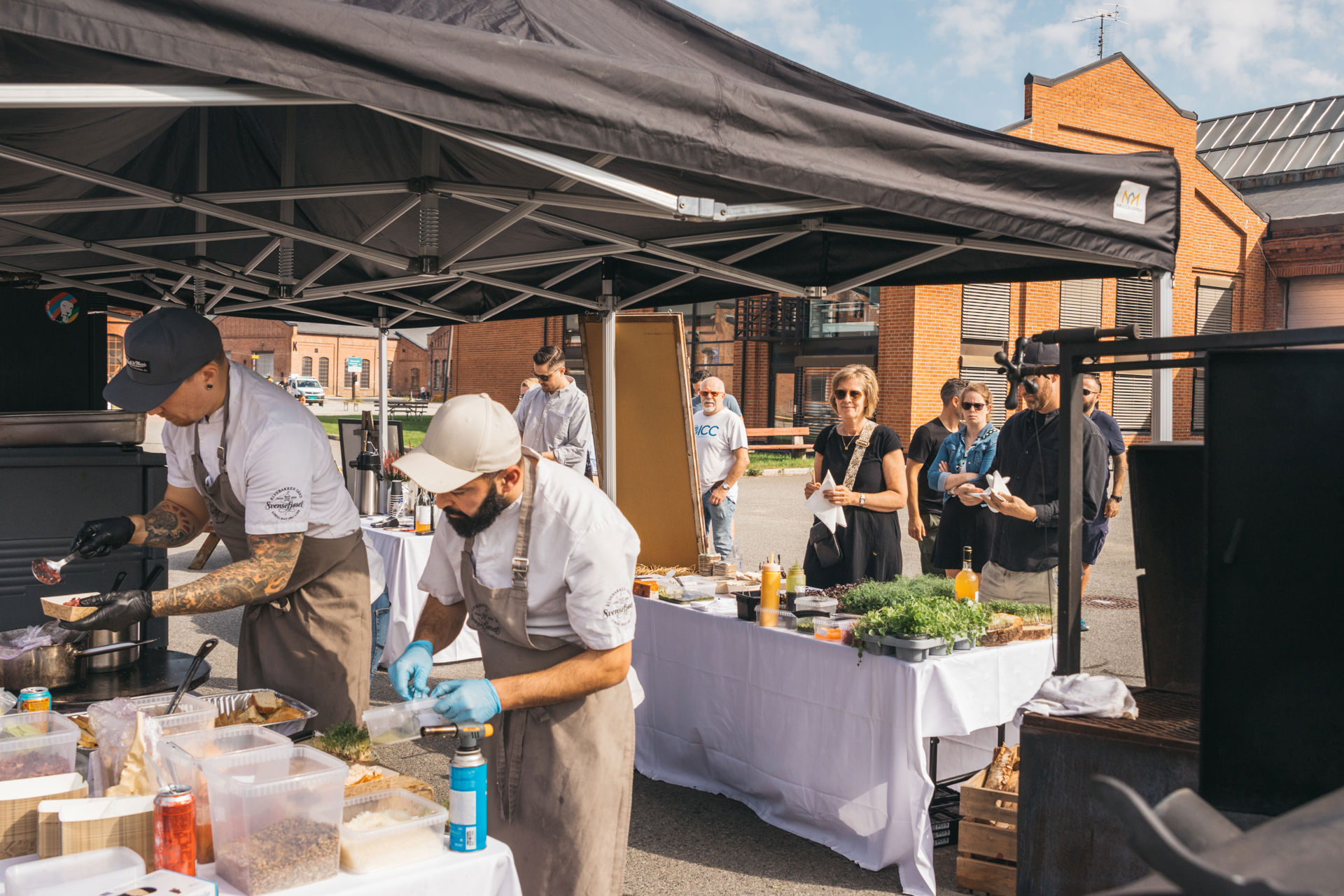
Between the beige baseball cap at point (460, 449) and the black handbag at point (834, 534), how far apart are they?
3.16 m

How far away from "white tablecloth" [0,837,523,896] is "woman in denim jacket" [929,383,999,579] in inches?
156

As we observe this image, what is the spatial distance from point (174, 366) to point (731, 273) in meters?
2.59

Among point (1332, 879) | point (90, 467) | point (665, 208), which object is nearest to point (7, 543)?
point (90, 467)

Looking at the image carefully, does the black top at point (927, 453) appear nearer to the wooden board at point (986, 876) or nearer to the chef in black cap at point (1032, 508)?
the chef in black cap at point (1032, 508)

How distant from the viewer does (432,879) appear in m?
1.88

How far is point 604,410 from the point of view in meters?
5.43

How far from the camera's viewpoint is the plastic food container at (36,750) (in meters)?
2.15

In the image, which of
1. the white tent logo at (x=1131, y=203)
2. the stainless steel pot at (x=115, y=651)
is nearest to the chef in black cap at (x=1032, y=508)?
the white tent logo at (x=1131, y=203)

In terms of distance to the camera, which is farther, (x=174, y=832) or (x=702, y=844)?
(x=702, y=844)

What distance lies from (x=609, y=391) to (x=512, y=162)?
1.87 meters

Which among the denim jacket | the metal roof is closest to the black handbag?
the denim jacket

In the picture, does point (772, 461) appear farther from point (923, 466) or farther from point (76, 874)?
point (76, 874)

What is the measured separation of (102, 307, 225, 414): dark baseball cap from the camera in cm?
271

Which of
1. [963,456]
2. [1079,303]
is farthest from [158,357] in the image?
[1079,303]
